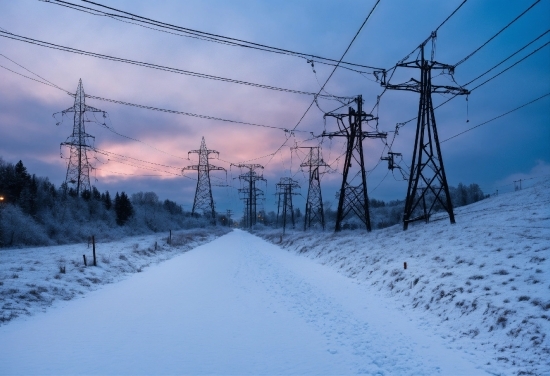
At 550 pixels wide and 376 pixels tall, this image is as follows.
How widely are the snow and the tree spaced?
66.4 m

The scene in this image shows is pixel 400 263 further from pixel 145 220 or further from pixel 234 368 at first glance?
pixel 145 220

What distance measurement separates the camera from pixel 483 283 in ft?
27.1

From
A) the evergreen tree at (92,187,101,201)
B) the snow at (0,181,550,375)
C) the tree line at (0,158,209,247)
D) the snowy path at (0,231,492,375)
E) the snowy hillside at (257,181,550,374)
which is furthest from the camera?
the evergreen tree at (92,187,101,201)

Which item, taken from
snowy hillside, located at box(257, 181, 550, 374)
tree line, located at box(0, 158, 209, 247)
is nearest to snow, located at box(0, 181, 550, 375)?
snowy hillside, located at box(257, 181, 550, 374)

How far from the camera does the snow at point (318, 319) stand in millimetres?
5629

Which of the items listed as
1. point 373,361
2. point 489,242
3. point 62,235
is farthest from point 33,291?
point 62,235

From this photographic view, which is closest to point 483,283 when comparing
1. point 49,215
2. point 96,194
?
point 49,215

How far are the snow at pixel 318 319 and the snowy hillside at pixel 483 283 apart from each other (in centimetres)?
3

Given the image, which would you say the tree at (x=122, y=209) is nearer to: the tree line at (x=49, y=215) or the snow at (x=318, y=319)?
the tree line at (x=49, y=215)

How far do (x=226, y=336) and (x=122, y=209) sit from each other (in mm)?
78994

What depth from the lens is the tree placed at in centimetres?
7540

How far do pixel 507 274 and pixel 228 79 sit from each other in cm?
1269

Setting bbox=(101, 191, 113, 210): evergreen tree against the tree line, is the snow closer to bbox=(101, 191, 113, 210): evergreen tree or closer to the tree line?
the tree line

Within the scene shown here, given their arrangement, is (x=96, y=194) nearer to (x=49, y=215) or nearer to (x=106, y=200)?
(x=106, y=200)
